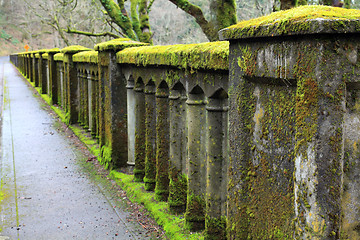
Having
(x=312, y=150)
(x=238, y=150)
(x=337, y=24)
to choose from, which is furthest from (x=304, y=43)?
(x=238, y=150)

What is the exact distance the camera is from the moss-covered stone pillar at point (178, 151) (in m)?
3.88

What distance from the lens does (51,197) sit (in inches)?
194

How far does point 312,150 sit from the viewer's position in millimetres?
1941

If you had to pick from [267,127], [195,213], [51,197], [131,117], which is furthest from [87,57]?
[267,127]

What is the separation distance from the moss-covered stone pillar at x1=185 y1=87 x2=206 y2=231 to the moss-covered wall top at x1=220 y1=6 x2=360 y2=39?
1220 mm

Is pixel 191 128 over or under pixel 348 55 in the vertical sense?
under

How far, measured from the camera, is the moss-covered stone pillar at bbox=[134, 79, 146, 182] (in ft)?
16.0

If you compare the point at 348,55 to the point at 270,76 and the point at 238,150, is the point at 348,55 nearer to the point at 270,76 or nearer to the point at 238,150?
the point at 270,76

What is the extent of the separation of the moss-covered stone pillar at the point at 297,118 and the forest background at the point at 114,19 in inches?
248

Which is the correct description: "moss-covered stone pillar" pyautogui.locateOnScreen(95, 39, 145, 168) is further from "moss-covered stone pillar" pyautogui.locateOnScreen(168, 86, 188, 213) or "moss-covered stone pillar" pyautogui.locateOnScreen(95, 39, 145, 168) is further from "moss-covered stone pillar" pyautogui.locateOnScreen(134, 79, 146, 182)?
"moss-covered stone pillar" pyautogui.locateOnScreen(168, 86, 188, 213)

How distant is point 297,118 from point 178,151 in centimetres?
202

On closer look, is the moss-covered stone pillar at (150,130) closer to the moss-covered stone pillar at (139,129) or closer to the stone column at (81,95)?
the moss-covered stone pillar at (139,129)

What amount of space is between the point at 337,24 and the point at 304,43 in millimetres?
175

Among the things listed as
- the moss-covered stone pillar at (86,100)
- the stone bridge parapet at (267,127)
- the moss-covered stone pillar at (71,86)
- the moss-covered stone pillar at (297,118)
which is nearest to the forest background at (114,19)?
the moss-covered stone pillar at (71,86)
